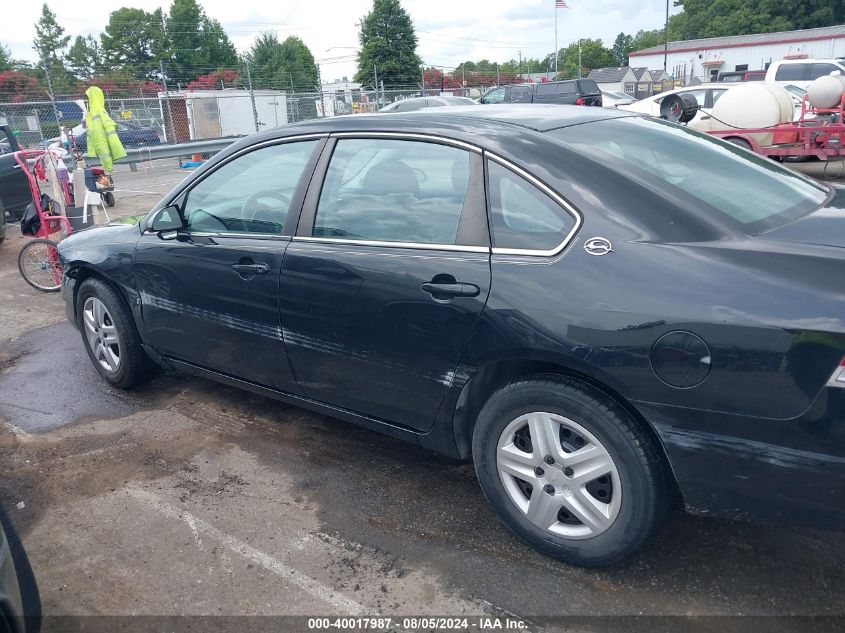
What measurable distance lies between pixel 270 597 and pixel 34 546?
1.19 metres

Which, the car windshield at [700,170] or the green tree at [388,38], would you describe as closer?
the car windshield at [700,170]

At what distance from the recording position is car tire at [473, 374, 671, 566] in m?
2.49

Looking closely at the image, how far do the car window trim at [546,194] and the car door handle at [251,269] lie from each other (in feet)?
4.00

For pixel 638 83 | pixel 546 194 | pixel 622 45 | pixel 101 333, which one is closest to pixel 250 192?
pixel 101 333

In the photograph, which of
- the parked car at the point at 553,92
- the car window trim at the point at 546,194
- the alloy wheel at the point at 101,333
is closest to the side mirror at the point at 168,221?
the alloy wheel at the point at 101,333

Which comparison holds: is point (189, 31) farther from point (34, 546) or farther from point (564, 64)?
point (34, 546)

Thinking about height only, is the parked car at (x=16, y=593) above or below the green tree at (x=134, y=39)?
below

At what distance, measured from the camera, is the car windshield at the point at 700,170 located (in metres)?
2.67

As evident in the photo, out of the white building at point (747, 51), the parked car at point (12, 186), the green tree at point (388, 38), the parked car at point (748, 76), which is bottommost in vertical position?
the parked car at point (12, 186)

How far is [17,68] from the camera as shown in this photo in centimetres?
3762

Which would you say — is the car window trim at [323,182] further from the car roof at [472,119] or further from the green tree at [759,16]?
the green tree at [759,16]

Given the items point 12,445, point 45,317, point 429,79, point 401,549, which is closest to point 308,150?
point 401,549

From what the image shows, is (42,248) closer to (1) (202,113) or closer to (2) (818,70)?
(1) (202,113)

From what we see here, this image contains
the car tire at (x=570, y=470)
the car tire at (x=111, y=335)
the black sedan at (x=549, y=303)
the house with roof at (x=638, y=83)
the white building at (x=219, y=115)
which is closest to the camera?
the black sedan at (x=549, y=303)
